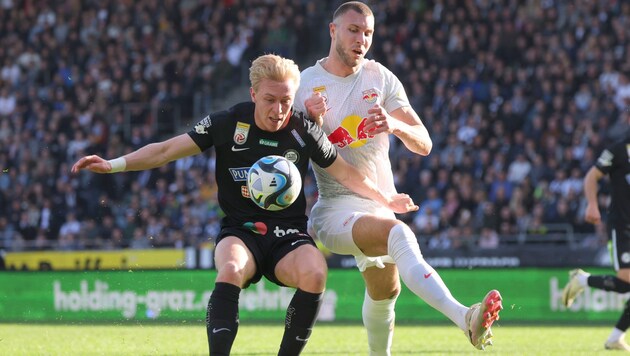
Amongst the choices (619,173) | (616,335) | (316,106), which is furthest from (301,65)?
(316,106)

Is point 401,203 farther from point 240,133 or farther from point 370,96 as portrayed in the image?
point 240,133

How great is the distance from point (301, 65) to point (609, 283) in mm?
13993

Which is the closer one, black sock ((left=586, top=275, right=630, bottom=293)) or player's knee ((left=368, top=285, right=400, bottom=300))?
player's knee ((left=368, top=285, right=400, bottom=300))

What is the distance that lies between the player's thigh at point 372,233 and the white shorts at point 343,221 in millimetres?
52

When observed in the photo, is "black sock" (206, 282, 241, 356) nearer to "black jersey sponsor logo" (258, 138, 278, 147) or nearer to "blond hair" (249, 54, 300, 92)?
"black jersey sponsor logo" (258, 138, 278, 147)

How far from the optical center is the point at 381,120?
6766 mm

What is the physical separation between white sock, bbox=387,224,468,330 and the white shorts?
0.43m

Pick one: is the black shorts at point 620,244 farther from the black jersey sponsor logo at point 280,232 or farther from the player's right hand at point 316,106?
the black jersey sponsor logo at point 280,232

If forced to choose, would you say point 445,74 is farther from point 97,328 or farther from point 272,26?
point 97,328

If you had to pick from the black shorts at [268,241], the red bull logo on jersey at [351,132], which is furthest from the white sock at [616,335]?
the black shorts at [268,241]

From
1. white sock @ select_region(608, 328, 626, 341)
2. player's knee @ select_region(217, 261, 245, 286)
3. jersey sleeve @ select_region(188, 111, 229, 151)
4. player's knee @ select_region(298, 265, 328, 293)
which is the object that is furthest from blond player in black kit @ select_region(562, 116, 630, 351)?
player's knee @ select_region(217, 261, 245, 286)

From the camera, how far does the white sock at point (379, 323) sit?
788 centimetres

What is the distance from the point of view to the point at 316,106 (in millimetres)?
7215

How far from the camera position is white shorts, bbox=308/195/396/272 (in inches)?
285
